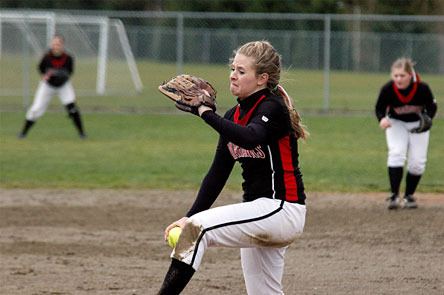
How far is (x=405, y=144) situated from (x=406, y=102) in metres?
0.52

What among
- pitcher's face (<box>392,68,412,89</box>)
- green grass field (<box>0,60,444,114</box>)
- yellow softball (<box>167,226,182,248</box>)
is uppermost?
yellow softball (<box>167,226,182,248</box>)

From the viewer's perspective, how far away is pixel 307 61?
2967 cm

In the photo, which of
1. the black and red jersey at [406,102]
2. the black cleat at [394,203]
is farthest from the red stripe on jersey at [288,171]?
the black cleat at [394,203]

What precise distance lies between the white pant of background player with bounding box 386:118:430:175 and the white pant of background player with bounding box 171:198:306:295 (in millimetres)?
5914

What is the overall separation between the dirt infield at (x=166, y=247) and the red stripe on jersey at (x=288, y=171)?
2.08m

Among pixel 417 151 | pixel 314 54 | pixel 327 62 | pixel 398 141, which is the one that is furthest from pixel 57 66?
pixel 314 54

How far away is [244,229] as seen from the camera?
16.5 ft

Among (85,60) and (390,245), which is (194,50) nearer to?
(85,60)

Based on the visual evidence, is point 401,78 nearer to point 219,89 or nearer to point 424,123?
→ point 424,123

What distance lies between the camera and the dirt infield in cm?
739

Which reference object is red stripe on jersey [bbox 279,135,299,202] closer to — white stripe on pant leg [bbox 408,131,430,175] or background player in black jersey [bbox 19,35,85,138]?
white stripe on pant leg [bbox 408,131,430,175]

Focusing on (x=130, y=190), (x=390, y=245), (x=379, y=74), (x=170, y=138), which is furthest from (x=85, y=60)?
(x=390, y=245)

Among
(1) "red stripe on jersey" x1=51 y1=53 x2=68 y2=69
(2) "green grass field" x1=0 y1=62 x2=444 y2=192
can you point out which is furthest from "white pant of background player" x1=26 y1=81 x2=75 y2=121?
(2) "green grass field" x1=0 y1=62 x2=444 y2=192

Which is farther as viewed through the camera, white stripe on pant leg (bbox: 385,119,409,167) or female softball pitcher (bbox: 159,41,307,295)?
white stripe on pant leg (bbox: 385,119,409,167)
